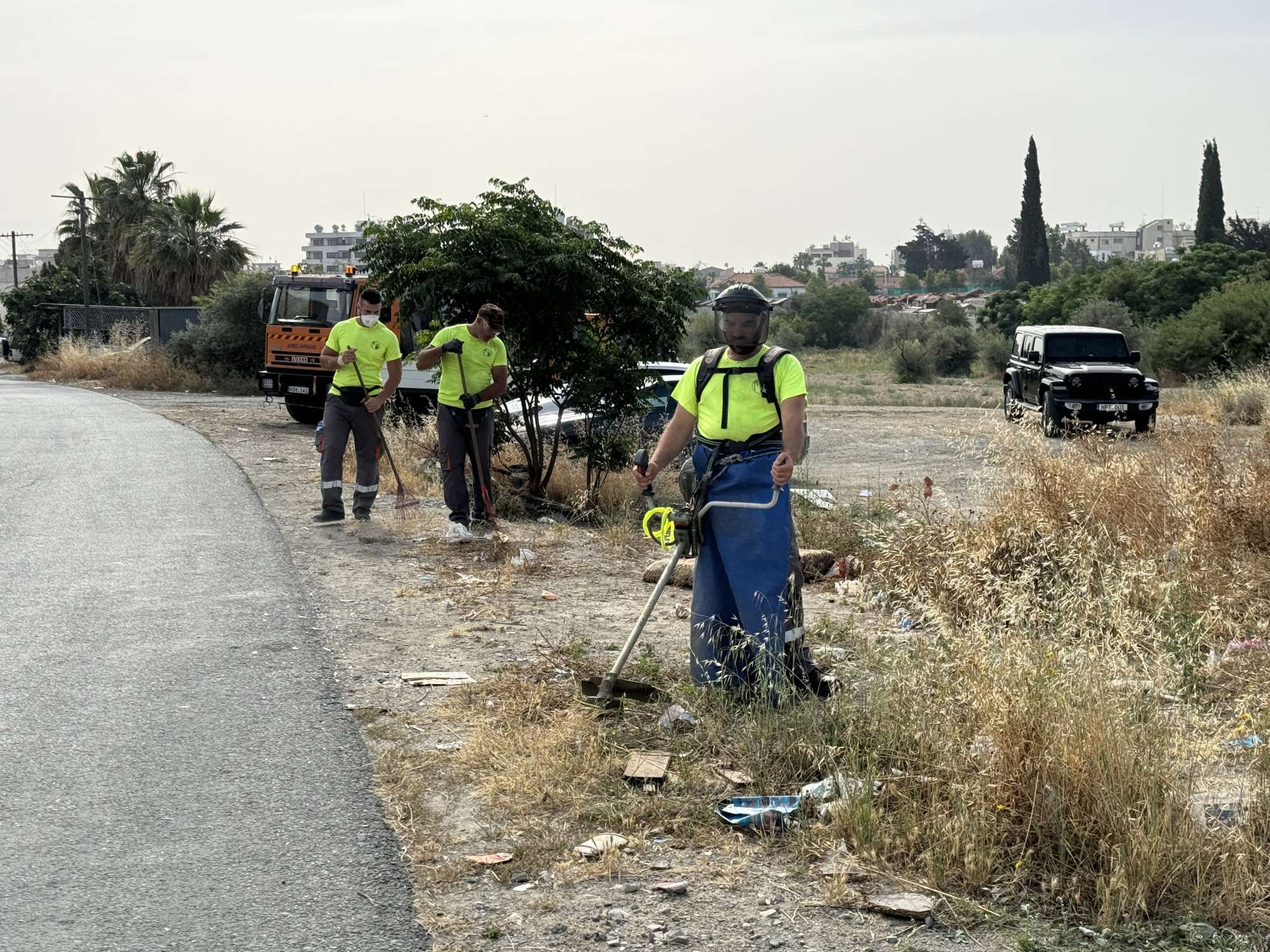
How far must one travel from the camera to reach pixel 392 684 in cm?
668

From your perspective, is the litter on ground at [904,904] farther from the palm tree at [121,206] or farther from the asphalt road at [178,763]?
the palm tree at [121,206]

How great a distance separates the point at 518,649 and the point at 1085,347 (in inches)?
788

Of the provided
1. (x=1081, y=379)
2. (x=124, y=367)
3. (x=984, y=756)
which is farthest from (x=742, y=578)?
(x=124, y=367)

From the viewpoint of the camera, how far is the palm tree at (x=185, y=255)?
48312 millimetres

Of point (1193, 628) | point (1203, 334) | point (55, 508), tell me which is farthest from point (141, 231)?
point (1193, 628)

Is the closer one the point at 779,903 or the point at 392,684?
the point at 779,903

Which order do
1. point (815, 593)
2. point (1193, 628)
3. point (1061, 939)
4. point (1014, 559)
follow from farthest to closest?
1. point (815, 593)
2. point (1014, 559)
3. point (1193, 628)
4. point (1061, 939)

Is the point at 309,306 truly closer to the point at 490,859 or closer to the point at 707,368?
the point at 707,368

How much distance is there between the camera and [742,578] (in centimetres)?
587

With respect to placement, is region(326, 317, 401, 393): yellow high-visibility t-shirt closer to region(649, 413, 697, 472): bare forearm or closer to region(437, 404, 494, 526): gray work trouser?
region(437, 404, 494, 526): gray work trouser

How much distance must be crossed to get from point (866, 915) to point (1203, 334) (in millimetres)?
38513

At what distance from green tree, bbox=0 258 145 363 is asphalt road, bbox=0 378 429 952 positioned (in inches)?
1486

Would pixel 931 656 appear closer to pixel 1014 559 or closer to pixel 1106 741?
pixel 1106 741

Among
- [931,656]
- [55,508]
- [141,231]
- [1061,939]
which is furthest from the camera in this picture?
[141,231]
